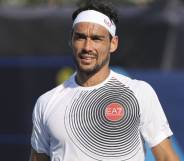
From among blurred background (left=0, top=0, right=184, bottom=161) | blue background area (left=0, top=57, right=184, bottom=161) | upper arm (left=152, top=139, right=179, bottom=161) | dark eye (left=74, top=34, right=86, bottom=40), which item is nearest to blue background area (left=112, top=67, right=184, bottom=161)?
blurred background (left=0, top=0, right=184, bottom=161)

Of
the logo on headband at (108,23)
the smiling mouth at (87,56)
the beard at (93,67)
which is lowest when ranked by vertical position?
the beard at (93,67)

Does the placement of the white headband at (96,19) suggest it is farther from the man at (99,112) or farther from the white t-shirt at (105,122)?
the white t-shirt at (105,122)

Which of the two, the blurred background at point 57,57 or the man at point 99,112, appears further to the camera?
the blurred background at point 57,57

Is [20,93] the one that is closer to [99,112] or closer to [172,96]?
[172,96]

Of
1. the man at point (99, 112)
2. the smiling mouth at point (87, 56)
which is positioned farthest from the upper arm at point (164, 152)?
the smiling mouth at point (87, 56)

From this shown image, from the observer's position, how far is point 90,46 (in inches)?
165

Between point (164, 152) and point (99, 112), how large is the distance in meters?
0.39

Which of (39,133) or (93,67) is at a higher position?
(93,67)

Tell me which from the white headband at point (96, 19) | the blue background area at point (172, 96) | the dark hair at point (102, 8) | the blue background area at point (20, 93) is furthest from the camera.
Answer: the blue background area at point (20, 93)

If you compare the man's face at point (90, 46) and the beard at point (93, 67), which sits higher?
the man's face at point (90, 46)

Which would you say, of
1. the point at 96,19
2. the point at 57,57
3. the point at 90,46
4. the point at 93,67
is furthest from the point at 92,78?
the point at 57,57

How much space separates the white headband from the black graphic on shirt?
12.4 inches

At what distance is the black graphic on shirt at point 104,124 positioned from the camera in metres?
4.21

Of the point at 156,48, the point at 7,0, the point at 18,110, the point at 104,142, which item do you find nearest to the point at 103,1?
the point at 104,142
